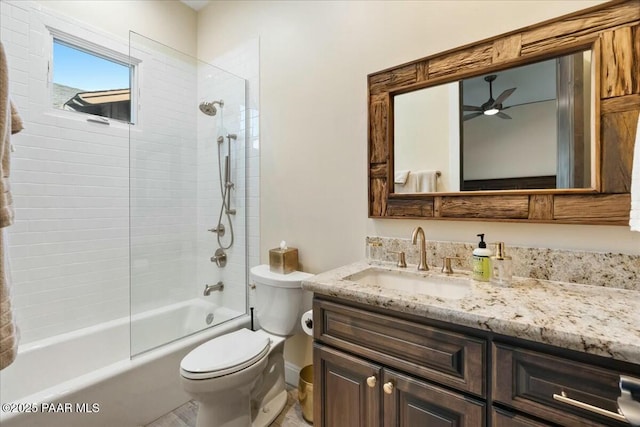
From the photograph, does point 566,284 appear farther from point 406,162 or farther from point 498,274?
point 406,162

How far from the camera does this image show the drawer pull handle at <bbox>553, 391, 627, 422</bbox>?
25.7 inches

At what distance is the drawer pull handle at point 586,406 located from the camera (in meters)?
0.65

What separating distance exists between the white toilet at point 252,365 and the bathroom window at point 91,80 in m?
1.63

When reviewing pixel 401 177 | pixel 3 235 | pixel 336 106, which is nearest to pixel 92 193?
pixel 3 235

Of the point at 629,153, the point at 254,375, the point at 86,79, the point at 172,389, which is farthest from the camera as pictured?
the point at 86,79

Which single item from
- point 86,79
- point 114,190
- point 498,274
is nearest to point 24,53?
point 86,79

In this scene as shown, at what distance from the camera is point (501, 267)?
3.71ft

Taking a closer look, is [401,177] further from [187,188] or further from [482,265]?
[187,188]

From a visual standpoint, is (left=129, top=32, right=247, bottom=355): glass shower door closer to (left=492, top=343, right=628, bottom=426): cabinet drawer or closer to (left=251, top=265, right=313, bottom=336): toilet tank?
(left=251, top=265, right=313, bottom=336): toilet tank

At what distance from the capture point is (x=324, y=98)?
5.85 feet

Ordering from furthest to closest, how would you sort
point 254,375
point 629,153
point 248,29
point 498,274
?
1. point 248,29
2. point 254,375
3. point 498,274
4. point 629,153

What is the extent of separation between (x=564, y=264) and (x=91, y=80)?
9.76 feet

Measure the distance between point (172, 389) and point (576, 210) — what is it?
2.21m

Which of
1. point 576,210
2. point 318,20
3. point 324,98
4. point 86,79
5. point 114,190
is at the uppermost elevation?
point 318,20
